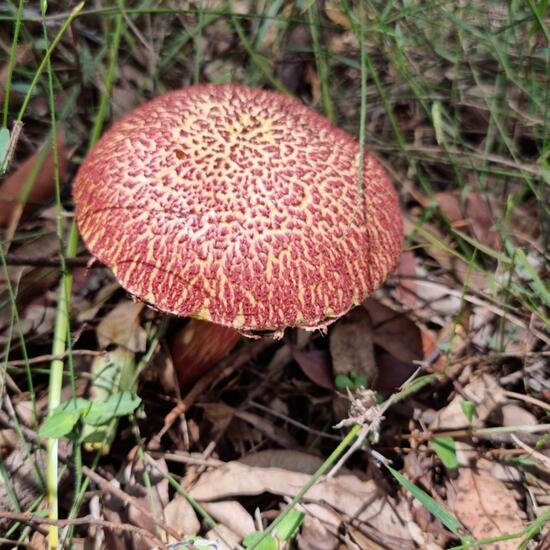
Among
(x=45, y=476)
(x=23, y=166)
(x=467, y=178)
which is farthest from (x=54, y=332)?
(x=467, y=178)

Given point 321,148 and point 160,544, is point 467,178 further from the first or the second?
point 160,544

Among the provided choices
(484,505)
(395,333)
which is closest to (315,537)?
(484,505)

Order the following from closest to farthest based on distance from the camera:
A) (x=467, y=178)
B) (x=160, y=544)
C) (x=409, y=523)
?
(x=160, y=544) < (x=409, y=523) < (x=467, y=178)

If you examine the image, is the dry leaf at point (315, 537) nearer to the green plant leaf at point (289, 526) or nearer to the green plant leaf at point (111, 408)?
the green plant leaf at point (289, 526)

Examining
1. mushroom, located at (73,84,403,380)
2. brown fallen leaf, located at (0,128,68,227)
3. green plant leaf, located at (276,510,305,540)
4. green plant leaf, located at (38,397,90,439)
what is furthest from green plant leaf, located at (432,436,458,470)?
brown fallen leaf, located at (0,128,68,227)

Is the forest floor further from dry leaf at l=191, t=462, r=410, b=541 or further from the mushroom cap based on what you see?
the mushroom cap

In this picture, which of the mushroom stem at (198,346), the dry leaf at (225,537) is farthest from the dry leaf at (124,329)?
the dry leaf at (225,537)
